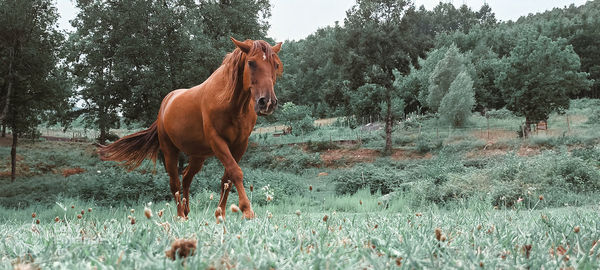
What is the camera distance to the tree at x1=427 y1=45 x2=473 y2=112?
42.3 metres

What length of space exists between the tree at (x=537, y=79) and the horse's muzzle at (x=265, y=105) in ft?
91.9

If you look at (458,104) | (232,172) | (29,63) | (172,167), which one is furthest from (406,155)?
(232,172)

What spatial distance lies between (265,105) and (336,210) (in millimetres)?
5343

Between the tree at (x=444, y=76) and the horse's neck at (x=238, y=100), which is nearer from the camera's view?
the horse's neck at (x=238, y=100)

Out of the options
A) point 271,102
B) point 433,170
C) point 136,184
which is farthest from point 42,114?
point 271,102

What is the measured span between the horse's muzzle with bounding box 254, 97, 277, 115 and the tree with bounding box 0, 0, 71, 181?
13.6m

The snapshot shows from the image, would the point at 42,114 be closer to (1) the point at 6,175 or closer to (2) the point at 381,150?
(1) the point at 6,175

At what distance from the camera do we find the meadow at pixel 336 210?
1511 mm

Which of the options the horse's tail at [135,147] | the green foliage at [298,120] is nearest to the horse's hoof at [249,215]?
the horse's tail at [135,147]

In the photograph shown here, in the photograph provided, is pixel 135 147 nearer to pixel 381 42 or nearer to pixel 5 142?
pixel 381 42

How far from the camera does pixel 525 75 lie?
28.2 m

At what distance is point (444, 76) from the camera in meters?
43.0

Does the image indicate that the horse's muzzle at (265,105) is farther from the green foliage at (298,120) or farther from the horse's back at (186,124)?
the green foliage at (298,120)

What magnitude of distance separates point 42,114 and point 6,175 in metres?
3.16
